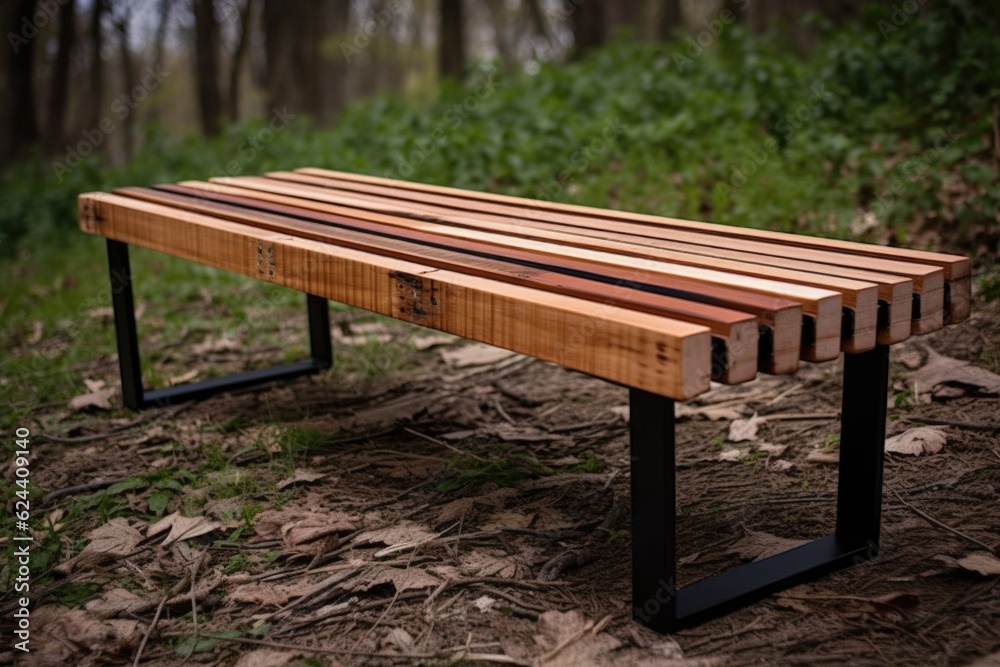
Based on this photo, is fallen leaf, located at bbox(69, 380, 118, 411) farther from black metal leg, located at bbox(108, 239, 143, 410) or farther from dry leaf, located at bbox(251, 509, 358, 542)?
dry leaf, located at bbox(251, 509, 358, 542)

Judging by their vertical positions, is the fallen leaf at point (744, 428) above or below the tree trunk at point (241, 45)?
below

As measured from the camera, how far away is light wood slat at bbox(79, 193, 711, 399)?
5.30 feet

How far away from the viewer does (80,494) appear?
2.84m

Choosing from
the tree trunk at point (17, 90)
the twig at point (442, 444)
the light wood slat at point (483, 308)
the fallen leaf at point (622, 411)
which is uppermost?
the tree trunk at point (17, 90)

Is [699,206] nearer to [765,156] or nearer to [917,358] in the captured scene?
[765,156]

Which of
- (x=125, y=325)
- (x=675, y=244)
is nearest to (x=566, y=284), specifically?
(x=675, y=244)

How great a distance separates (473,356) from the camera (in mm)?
4039

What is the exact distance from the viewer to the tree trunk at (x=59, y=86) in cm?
1347

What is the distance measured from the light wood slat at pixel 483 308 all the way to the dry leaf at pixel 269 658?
2.36ft

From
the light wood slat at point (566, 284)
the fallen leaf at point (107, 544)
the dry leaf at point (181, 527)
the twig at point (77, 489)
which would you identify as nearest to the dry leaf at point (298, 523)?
the dry leaf at point (181, 527)

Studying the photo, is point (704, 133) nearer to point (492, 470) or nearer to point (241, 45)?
point (492, 470)

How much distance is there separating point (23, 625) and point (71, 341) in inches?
110

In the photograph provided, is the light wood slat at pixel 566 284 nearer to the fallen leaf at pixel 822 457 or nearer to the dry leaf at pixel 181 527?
the dry leaf at pixel 181 527

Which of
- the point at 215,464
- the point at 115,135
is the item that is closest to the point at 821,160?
the point at 215,464
